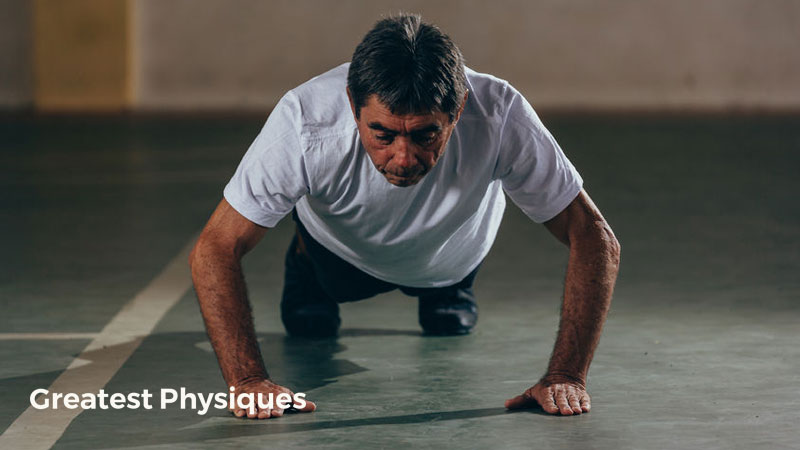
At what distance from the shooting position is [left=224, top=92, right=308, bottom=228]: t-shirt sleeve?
3.59 metres

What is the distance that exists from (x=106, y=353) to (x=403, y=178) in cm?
140

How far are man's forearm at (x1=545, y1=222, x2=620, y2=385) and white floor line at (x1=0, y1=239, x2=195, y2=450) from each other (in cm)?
134

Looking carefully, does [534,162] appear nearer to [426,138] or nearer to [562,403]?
[426,138]

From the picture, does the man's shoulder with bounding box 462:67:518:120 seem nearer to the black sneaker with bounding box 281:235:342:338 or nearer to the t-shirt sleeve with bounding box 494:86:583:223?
the t-shirt sleeve with bounding box 494:86:583:223

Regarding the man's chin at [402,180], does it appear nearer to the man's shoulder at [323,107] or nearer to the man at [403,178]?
the man at [403,178]

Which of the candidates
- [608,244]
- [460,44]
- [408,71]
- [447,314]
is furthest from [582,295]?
[460,44]

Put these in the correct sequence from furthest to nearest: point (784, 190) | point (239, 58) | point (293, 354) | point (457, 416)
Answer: point (239, 58) < point (784, 190) < point (293, 354) < point (457, 416)

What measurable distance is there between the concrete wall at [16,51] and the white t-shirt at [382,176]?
11.6 m

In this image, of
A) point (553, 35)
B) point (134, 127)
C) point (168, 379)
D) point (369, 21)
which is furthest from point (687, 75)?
point (168, 379)

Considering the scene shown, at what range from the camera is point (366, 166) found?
373 cm

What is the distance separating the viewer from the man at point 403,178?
343cm

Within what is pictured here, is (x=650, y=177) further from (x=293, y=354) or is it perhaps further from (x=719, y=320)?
(x=293, y=354)

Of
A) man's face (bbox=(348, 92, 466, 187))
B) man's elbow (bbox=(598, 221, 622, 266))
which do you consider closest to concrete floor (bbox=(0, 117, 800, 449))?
man's elbow (bbox=(598, 221, 622, 266))

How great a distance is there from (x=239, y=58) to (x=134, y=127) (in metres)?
2.44
